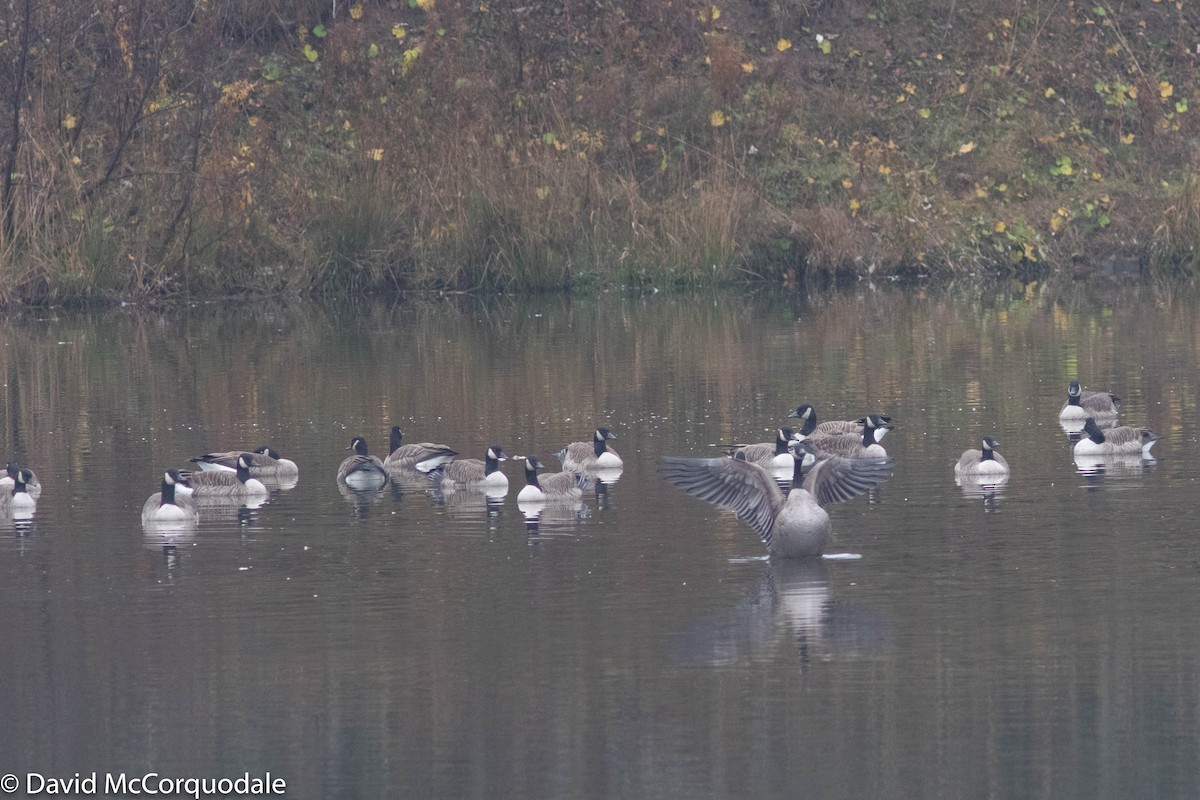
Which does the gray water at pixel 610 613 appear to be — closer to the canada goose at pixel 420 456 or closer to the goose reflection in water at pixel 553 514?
the goose reflection in water at pixel 553 514

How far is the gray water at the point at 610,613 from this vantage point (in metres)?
7.93

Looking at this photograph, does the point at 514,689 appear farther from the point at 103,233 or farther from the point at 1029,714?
the point at 103,233

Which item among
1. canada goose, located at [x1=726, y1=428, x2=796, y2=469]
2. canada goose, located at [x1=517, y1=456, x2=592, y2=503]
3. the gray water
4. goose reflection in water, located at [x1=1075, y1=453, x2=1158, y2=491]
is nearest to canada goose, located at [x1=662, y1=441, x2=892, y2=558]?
the gray water

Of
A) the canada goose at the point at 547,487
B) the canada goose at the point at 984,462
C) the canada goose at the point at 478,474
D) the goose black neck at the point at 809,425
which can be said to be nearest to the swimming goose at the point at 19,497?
the canada goose at the point at 478,474

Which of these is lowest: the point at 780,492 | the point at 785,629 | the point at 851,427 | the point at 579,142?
the point at 785,629

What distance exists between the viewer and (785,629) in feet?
32.3

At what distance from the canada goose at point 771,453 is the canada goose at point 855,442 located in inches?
6.3

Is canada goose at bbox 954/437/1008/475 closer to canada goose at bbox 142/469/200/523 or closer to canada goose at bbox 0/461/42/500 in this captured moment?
canada goose at bbox 142/469/200/523

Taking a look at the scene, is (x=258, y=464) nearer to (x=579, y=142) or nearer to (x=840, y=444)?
(x=840, y=444)

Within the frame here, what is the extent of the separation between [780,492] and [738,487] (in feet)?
0.73

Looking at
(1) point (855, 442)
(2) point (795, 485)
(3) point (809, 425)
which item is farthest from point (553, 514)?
(3) point (809, 425)

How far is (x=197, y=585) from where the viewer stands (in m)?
11.2

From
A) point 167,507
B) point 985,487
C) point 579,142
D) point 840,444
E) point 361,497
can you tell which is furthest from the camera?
point 579,142

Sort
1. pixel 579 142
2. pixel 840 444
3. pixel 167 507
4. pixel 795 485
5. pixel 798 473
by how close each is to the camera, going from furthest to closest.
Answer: pixel 579 142, pixel 840 444, pixel 167 507, pixel 798 473, pixel 795 485
